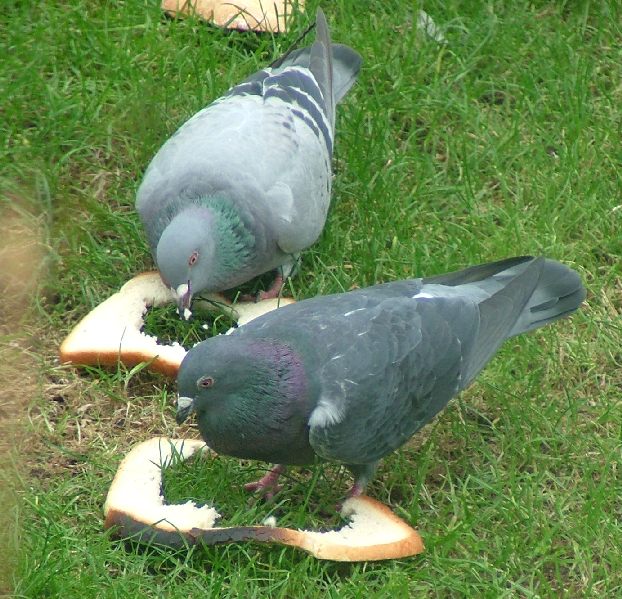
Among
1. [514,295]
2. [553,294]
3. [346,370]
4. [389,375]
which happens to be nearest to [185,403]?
[346,370]

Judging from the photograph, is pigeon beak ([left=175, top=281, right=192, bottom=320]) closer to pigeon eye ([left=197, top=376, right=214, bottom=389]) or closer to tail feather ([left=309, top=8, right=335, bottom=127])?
pigeon eye ([left=197, top=376, right=214, bottom=389])

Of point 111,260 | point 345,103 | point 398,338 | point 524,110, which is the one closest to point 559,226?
point 524,110

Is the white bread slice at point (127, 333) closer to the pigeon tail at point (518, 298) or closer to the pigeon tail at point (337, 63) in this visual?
the pigeon tail at point (518, 298)

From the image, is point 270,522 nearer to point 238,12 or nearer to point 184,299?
point 184,299

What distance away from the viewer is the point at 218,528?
174 inches

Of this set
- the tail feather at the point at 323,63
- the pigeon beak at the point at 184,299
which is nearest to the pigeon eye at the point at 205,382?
the pigeon beak at the point at 184,299

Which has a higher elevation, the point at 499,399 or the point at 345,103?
the point at 345,103

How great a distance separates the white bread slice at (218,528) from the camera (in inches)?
173

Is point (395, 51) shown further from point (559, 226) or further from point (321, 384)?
point (321, 384)

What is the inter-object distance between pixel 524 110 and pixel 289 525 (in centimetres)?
318

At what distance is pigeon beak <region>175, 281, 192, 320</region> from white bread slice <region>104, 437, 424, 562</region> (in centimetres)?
85

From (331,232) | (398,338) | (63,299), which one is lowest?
(63,299)

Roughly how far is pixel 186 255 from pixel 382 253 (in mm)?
1084

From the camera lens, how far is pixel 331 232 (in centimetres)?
601
